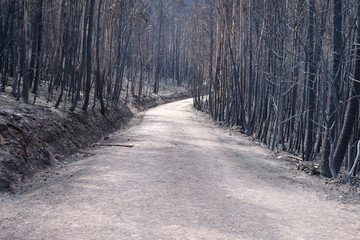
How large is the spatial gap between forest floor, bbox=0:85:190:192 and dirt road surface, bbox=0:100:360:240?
0.53 metres

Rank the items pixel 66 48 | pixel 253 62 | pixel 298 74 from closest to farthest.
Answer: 1. pixel 66 48
2. pixel 298 74
3. pixel 253 62

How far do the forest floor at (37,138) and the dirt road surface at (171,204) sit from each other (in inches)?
20.8

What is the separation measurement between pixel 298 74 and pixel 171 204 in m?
15.1

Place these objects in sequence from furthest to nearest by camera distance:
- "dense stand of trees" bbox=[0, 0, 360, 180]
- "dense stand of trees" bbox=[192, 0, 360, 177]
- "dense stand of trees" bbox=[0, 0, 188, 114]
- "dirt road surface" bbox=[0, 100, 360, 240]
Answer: "dense stand of trees" bbox=[0, 0, 188, 114], "dense stand of trees" bbox=[0, 0, 360, 180], "dense stand of trees" bbox=[192, 0, 360, 177], "dirt road surface" bbox=[0, 100, 360, 240]

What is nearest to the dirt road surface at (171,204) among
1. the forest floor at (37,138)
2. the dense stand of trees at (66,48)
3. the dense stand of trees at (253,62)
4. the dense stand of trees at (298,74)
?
the forest floor at (37,138)

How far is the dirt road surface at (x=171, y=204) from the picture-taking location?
4762mm

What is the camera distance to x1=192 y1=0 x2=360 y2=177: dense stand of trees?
1002 centimetres

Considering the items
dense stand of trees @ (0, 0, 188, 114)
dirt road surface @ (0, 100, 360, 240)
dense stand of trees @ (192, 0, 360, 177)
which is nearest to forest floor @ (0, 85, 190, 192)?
dirt road surface @ (0, 100, 360, 240)

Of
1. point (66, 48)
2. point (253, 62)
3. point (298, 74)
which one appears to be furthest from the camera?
point (253, 62)

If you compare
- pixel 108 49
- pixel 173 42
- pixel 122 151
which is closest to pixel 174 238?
pixel 122 151

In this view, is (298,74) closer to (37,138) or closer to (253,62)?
(253,62)

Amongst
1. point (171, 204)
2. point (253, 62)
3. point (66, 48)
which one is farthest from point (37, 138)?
point (253, 62)

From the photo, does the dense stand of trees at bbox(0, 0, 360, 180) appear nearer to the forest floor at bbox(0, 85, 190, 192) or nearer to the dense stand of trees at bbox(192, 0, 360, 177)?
the dense stand of trees at bbox(192, 0, 360, 177)

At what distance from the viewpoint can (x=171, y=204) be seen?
233 inches
